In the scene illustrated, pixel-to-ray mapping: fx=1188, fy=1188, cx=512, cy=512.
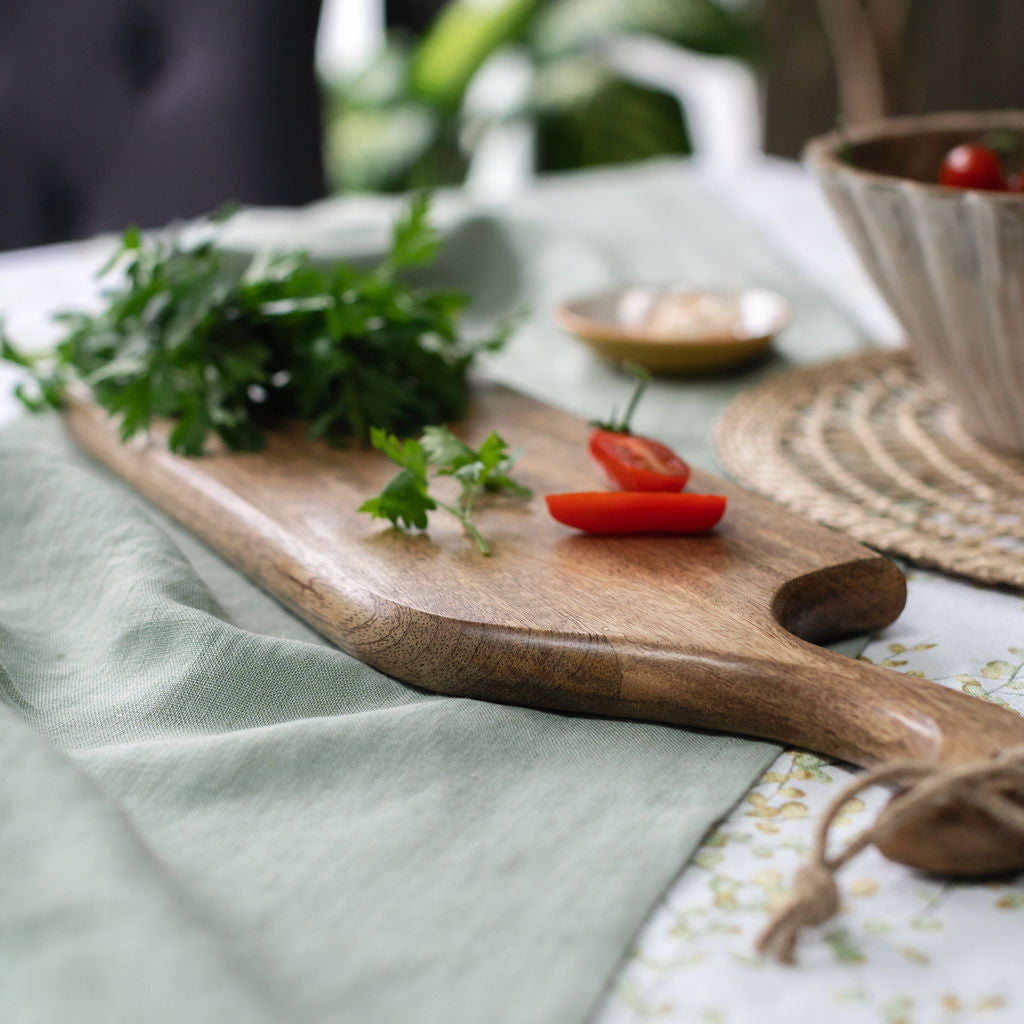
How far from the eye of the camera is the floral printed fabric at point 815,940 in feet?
1.66

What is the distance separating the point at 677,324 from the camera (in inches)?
55.5

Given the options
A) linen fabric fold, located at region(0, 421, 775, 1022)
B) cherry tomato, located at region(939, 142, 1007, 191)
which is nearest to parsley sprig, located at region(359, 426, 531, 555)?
linen fabric fold, located at region(0, 421, 775, 1022)

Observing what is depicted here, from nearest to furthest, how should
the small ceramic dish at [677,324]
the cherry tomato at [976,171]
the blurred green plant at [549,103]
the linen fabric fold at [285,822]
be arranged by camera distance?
the linen fabric fold at [285,822]
the cherry tomato at [976,171]
the small ceramic dish at [677,324]
the blurred green plant at [549,103]

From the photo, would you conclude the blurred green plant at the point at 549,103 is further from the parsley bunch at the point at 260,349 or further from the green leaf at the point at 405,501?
the green leaf at the point at 405,501

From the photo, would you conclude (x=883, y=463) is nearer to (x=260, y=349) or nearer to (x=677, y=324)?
(x=677, y=324)

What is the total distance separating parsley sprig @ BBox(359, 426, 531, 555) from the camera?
0.88 m

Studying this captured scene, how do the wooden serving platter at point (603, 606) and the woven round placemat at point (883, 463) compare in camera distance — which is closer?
the wooden serving platter at point (603, 606)

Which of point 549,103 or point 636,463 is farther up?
point 549,103

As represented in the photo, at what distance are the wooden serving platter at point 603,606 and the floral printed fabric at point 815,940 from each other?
1.2 inches

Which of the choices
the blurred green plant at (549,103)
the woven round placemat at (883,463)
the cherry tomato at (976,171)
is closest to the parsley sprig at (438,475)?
the woven round placemat at (883,463)

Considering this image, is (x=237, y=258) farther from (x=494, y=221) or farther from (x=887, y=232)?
(x=887, y=232)

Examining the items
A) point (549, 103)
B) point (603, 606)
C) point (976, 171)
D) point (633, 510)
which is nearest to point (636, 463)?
point (633, 510)

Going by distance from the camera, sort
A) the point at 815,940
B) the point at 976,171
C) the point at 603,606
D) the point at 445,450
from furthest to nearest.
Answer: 1. the point at 976,171
2. the point at 445,450
3. the point at 603,606
4. the point at 815,940

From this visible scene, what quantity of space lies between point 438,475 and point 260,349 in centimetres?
27
